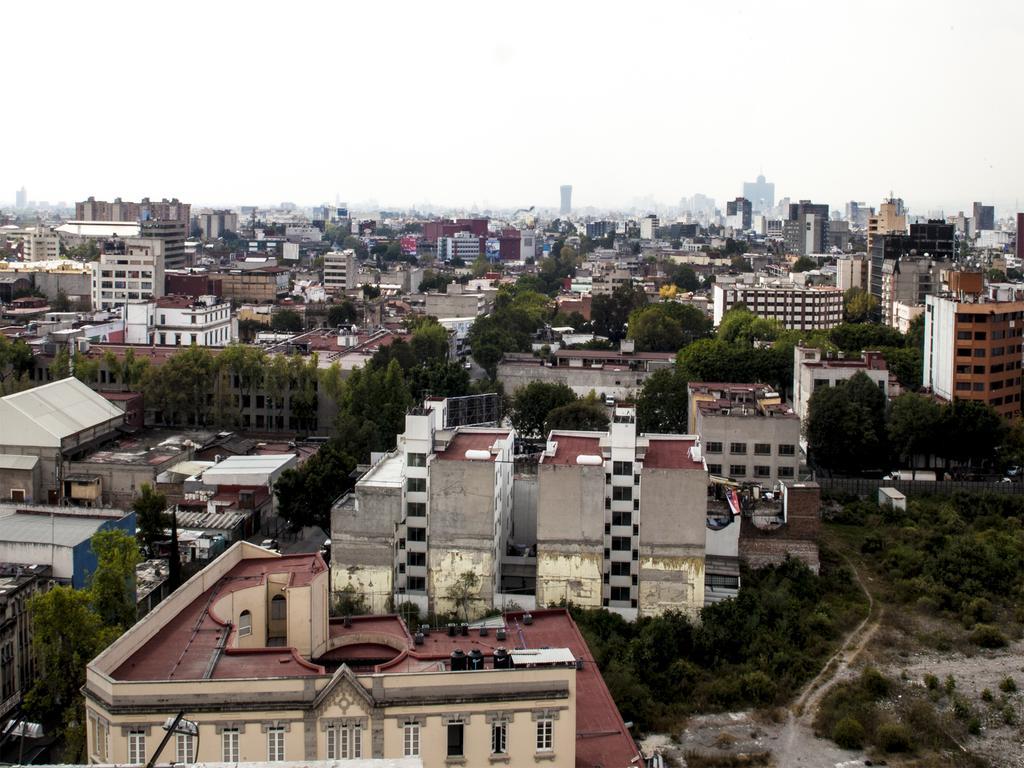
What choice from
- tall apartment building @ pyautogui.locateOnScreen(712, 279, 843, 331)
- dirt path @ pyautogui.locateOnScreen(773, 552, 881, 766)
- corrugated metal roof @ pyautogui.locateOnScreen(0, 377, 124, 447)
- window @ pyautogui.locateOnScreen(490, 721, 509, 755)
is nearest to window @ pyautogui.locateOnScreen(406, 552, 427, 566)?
dirt path @ pyautogui.locateOnScreen(773, 552, 881, 766)

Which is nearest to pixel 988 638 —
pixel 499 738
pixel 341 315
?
pixel 499 738

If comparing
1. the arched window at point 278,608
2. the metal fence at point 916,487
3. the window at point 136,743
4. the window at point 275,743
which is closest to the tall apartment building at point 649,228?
the metal fence at point 916,487

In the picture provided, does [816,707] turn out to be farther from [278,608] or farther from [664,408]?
[664,408]

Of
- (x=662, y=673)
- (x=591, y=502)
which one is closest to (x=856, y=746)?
(x=662, y=673)

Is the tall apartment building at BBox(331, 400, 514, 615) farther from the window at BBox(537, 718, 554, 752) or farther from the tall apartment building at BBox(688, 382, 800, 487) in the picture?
the window at BBox(537, 718, 554, 752)

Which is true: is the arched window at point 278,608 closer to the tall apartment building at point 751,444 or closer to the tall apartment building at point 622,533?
the tall apartment building at point 622,533
